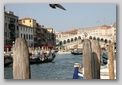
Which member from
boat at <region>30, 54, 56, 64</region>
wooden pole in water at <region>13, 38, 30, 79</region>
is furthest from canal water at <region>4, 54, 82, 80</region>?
wooden pole in water at <region>13, 38, 30, 79</region>

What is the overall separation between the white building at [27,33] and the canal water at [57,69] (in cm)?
21

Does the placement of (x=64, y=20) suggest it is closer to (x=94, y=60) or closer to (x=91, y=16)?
(x=91, y=16)

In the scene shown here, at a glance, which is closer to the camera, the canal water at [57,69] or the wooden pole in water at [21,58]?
the wooden pole in water at [21,58]

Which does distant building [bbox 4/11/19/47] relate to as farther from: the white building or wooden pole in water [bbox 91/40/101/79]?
wooden pole in water [bbox 91/40/101/79]

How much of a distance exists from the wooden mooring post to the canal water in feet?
0.84

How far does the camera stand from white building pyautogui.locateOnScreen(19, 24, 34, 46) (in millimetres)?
2322

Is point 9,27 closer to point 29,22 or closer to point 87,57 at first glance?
Answer: point 29,22

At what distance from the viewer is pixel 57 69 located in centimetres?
231

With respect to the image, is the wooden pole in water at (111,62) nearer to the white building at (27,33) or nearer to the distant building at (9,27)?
the white building at (27,33)

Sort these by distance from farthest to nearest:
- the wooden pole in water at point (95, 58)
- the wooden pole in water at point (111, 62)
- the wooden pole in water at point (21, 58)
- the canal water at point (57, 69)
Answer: the canal water at point (57, 69)
the wooden pole in water at point (111, 62)
the wooden pole in water at point (95, 58)
the wooden pole in water at point (21, 58)

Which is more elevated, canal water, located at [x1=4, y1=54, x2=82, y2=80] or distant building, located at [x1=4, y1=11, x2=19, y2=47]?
distant building, located at [x1=4, y1=11, x2=19, y2=47]

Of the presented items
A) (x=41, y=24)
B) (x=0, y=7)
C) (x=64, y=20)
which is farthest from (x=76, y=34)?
(x=0, y=7)

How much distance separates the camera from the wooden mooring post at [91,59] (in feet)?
6.06

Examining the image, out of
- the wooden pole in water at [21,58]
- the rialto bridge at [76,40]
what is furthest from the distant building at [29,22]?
the wooden pole in water at [21,58]
